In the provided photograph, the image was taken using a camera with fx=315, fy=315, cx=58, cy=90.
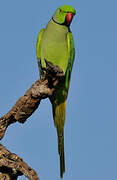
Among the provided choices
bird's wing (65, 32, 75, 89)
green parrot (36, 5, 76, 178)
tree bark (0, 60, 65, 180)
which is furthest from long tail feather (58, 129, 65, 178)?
tree bark (0, 60, 65, 180)

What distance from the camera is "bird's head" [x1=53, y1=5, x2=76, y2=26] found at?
5.86 meters

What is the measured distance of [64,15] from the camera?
19.4 feet

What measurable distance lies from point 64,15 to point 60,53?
2.35 feet

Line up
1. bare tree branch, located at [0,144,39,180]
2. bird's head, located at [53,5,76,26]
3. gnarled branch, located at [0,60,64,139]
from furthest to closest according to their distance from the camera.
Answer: bird's head, located at [53,5,76,26], gnarled branch, located at [0,60,64,139], bare tree branch, located at [0,144,39,180]

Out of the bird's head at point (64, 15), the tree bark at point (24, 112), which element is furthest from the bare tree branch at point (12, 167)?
the bird's head at point (64, 15)

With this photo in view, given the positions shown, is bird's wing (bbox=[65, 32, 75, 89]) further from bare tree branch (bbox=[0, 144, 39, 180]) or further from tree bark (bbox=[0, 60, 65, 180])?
bare tree branch (bbox=[0, 144, 39, 180])

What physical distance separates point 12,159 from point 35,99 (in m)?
0.97

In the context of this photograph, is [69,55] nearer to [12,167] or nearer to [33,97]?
[33,97]

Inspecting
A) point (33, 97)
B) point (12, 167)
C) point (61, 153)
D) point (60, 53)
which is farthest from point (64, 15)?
point (12, 167)

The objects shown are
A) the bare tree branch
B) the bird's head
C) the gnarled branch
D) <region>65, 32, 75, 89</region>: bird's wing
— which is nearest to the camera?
the bare tree branch

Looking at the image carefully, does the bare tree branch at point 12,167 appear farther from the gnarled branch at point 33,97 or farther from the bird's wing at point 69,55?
the bird's wing at point 69,55

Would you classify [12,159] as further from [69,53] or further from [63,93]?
[69,53]

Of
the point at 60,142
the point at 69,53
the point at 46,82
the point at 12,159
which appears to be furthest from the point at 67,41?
the point at 12,159

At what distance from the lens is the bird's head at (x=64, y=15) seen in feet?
19.2
